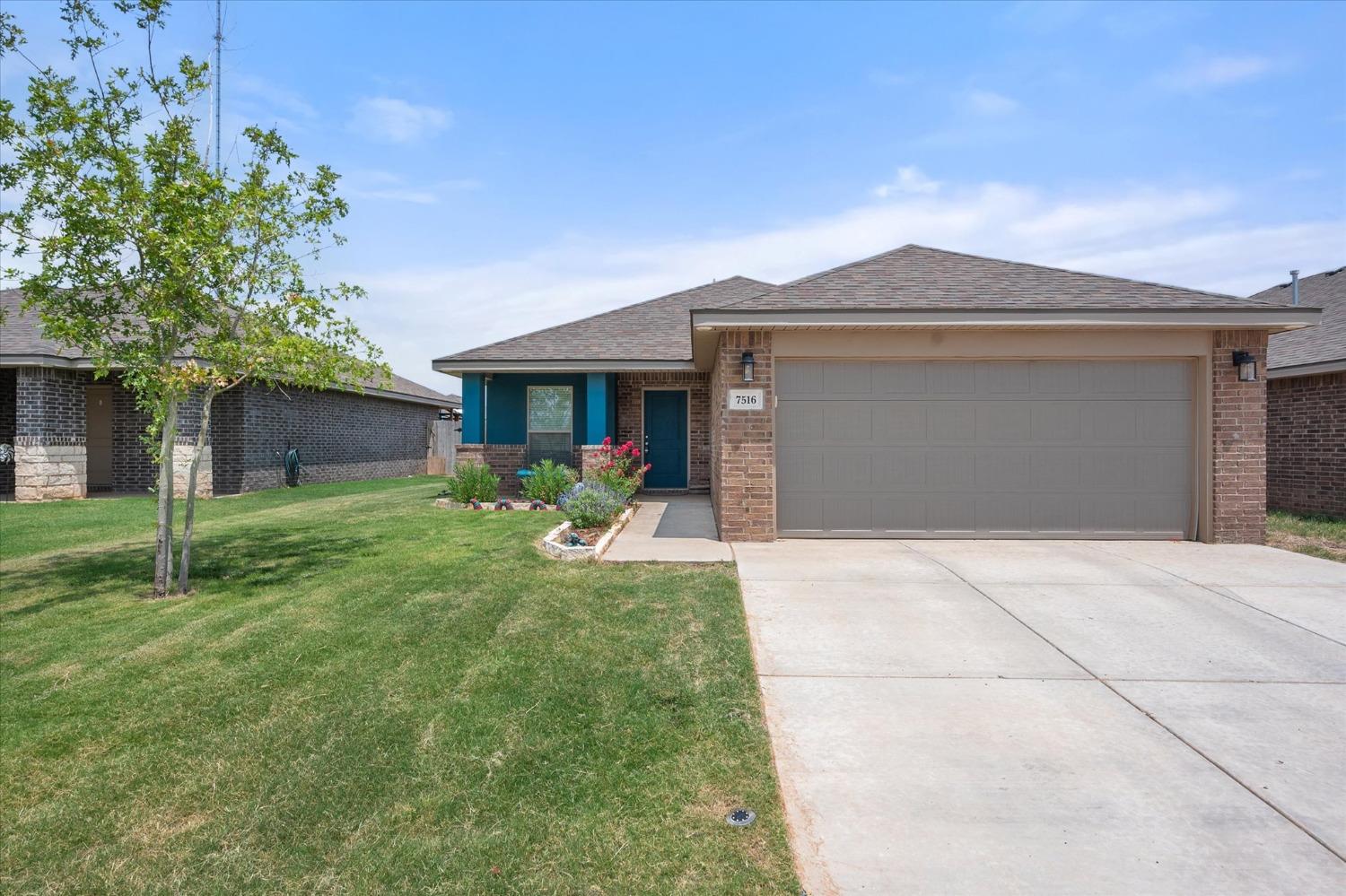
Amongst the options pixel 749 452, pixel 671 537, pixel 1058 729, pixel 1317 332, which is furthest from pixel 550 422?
pixel 1317 332

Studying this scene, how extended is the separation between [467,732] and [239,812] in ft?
3.49

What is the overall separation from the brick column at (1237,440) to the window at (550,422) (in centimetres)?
1107

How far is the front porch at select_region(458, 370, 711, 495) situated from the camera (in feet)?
48.6

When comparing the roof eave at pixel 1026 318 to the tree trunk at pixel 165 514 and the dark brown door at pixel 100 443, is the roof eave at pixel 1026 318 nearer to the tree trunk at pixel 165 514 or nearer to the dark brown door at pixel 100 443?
the tree trunk at pixel 165 514

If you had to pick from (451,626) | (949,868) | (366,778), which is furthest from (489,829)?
(451,626)

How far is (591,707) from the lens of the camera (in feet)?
13.0

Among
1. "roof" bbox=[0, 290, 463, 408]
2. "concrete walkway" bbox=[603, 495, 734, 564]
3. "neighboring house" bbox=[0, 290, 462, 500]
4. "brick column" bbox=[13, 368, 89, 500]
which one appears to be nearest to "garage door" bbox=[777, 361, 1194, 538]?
"concrete walkway" bbox=[603, 495, 734, 564]

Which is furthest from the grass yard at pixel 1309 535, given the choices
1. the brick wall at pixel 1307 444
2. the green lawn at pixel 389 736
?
the green lawn at pixel 389 736

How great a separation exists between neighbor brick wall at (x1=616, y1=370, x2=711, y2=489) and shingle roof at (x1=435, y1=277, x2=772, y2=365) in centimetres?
85

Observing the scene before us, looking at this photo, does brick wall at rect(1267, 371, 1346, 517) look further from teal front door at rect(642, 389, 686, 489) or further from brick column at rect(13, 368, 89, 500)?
brick column at rect(13, 368, 89, 500)

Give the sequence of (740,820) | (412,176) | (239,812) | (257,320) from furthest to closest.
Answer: (412,176), (257,320), (239,812), (740,820)

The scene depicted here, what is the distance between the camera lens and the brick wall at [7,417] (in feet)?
51.6

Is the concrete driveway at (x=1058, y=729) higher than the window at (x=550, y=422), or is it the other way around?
the window at (x=550, y=422)

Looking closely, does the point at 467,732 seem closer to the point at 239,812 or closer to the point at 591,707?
the point at 591,707
